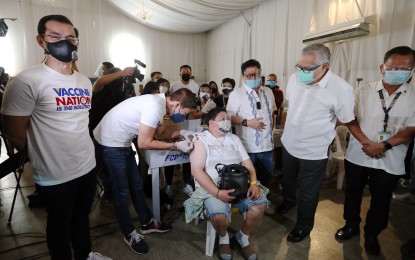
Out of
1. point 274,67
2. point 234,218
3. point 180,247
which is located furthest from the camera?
point 274,67

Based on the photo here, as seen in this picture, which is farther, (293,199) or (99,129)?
(293,199)

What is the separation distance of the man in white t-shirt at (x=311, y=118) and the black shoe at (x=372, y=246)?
0.47 meters

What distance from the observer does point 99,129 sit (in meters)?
1.88

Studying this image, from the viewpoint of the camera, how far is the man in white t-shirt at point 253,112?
2246mm

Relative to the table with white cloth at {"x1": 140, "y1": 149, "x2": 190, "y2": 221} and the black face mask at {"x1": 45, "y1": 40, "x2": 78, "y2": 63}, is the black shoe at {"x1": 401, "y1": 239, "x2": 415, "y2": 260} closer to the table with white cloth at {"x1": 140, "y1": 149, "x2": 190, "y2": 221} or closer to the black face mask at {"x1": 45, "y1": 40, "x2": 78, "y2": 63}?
the table with white cloth at {"x1": 140, "y1": 149, "x2": 190, "y2": 221}

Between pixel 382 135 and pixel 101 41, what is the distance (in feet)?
25.8

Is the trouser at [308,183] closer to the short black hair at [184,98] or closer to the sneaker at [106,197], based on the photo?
the short black hair at [184,98]

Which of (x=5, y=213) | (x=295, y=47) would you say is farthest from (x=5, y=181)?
(x=295, y=47)

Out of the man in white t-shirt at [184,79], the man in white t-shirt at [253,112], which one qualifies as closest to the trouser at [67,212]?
the man in white t-shirt at [253,112]

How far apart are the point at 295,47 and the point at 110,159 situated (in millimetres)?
5110

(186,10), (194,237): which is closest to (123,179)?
(194,237)

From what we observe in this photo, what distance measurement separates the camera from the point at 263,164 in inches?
93.8

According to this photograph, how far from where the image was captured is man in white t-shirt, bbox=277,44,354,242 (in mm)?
1781

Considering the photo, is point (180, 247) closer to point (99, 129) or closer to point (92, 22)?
point (99, 129)
